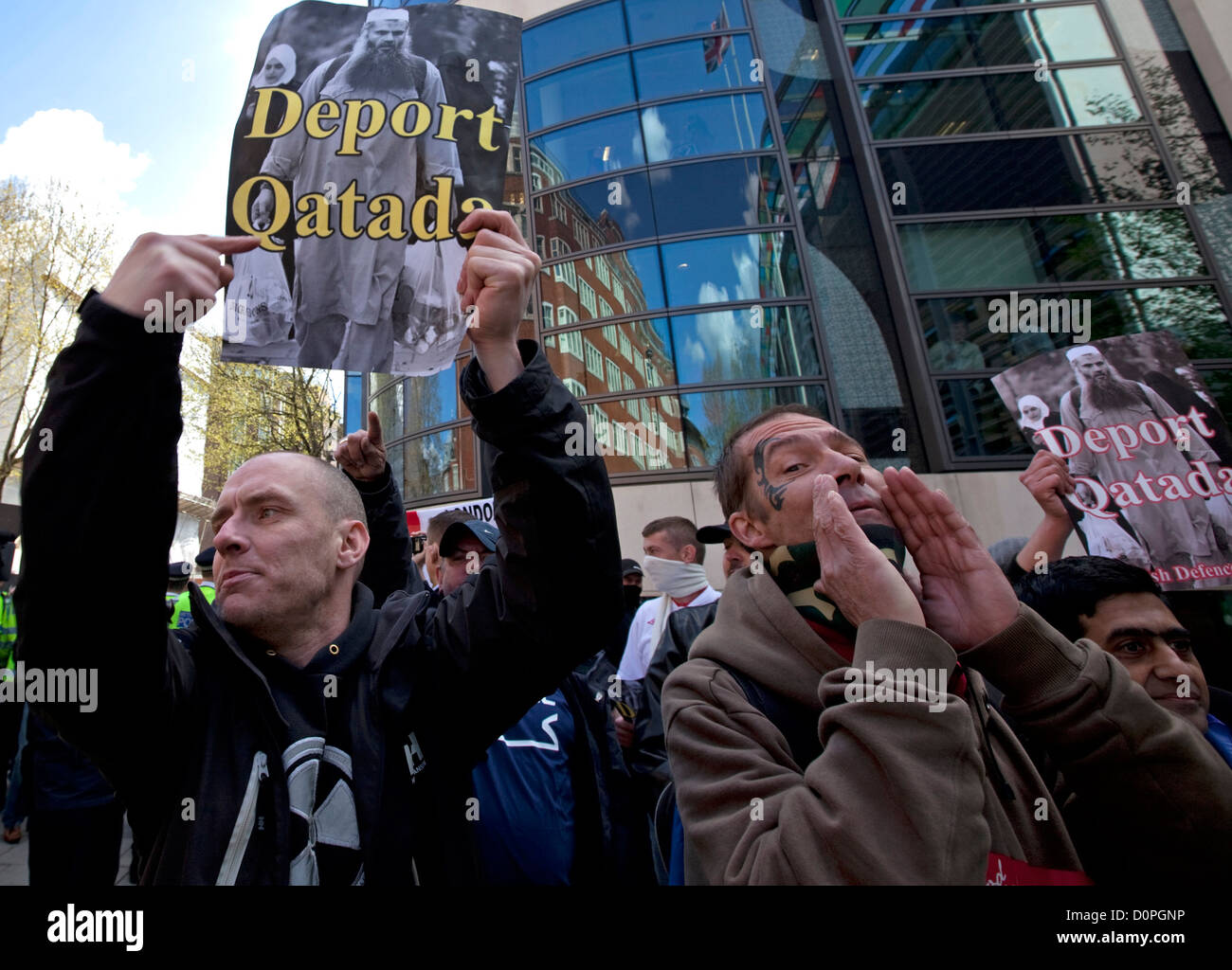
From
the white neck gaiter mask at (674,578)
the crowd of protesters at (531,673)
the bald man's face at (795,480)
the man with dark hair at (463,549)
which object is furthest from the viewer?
the white neck gaiter mask at (674,578)

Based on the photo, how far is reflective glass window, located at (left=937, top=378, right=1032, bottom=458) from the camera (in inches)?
474

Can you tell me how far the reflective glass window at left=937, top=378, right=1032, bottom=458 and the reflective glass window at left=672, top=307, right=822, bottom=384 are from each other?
2604 millimetres

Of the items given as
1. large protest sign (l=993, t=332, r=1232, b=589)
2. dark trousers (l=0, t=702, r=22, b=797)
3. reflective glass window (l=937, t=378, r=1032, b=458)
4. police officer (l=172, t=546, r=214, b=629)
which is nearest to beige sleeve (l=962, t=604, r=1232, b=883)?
large protest sign (l=993, t=332, r=1232, b=589)

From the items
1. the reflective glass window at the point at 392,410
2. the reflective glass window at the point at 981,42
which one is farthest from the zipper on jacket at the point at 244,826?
the reflective glass window at the point at 981,42

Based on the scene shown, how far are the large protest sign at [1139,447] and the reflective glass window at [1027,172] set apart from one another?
9.73 m

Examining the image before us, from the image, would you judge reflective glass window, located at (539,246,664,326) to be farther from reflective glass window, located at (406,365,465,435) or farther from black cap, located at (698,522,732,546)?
black cap, located at (698,522,732,546)

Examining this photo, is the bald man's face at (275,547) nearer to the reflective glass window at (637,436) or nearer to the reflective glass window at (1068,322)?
the reflective glass window at (637,436)

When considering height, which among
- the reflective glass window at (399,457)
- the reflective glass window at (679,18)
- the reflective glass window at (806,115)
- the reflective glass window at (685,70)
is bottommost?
the reflective glass window at (399,457)

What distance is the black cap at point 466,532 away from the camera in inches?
134

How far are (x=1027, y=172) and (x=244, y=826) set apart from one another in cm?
1652

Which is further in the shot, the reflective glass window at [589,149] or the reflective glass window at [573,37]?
the reflective glass window at [573,37]
